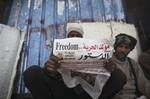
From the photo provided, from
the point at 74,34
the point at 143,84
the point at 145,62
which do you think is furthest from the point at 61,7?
the point at 143,84

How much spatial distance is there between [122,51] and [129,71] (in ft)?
0.61

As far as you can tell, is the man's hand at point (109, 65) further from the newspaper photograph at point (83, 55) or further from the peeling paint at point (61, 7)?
the peeling paint at point (61, 7)

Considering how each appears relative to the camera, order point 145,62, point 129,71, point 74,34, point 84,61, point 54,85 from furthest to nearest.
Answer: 1. point 145,62
2. point 129,71
3. point 74,34
4. point 54,85
5. point 84,61

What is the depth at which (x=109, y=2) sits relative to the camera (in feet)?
10.8

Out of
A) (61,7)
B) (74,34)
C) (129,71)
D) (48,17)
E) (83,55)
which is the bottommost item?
(129,71)

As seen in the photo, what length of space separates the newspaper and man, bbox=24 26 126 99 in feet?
0.21

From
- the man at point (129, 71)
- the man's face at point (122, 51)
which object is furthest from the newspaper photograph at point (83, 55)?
the man's face at point (122, 51)

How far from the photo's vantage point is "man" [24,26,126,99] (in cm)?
192

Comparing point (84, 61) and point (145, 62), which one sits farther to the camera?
point (145, 62)

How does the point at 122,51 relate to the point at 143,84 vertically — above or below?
above

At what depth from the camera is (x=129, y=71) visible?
247 centimetres

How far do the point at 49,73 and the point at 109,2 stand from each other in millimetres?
1597

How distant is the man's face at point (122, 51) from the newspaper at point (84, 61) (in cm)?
Answer: 61

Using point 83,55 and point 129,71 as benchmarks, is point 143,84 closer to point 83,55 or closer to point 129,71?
point 129,71
